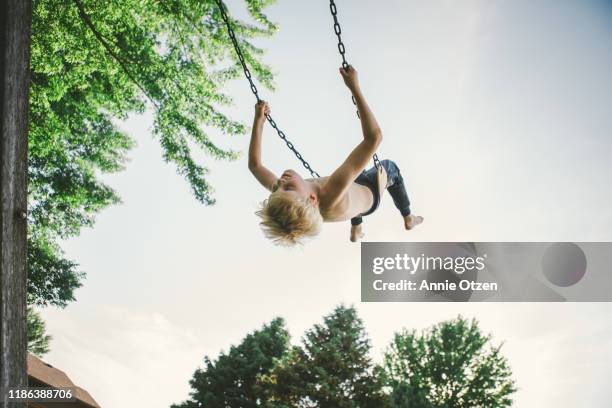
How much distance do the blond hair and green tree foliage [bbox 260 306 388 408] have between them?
1462 centimetres

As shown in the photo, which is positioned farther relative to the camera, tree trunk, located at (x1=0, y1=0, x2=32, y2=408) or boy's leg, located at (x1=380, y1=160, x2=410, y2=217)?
boy's leg, located at (x1=380, y1=160, x2=410, y2=217)

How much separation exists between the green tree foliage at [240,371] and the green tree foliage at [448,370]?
6.34 m

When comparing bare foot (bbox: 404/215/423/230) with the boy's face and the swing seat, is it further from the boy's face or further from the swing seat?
the boy's face

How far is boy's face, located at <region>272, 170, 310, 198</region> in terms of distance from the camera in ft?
10.1

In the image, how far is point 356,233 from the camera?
543 cm

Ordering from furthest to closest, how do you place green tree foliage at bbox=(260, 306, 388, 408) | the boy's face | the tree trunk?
1. green tree foliage at bbox=(260, 306, 388, 408)
2. the boy's face
3. the tree trunk

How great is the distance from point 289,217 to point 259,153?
103 centimetres

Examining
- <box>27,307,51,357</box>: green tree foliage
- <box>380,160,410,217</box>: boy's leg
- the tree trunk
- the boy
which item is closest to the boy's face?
the boy

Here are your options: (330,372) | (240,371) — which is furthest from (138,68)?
(240,371)

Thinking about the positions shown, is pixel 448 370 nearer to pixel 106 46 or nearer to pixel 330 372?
pixel 330 372

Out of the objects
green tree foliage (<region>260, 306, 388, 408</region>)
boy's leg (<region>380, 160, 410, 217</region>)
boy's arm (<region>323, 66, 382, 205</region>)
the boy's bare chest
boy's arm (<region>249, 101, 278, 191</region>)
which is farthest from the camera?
green tree foliage (<region>260, 306, 388, 408</region>)

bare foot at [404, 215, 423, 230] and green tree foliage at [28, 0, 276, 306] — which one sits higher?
green tree foliage at [28, 0, 276, 306]

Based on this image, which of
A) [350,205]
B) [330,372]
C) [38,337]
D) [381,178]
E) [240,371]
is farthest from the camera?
[38,337]

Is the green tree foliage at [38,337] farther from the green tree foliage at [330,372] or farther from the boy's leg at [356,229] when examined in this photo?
the boy's leg at [356,229]
